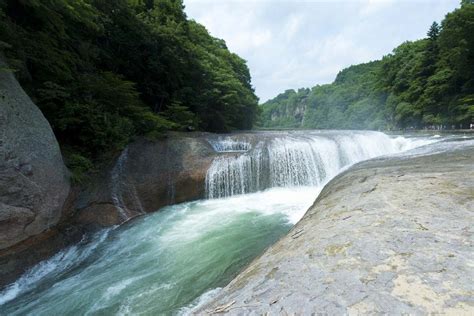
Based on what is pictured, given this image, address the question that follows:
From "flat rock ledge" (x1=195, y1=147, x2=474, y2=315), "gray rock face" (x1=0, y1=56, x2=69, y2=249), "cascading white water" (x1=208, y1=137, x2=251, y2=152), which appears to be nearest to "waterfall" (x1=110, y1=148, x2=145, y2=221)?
"gray rock face" (x1=0, y1=56, x2=69, y2=249)

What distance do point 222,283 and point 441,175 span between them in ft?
12.6

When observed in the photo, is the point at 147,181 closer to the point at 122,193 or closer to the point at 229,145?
the point at 122,193

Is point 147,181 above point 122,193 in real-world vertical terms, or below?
above

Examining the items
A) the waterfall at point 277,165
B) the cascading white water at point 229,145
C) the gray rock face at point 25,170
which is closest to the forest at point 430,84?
the waterfall at point 277,165

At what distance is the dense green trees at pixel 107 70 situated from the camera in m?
7.23

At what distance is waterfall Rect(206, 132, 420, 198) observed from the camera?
1028cm

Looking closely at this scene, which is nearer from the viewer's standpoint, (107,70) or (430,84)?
(107,70)

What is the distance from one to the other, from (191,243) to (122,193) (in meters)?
3.51

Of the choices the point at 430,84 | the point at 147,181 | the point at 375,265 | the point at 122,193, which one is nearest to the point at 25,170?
the point at 122,193

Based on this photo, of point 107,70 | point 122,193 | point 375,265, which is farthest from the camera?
point 107,70

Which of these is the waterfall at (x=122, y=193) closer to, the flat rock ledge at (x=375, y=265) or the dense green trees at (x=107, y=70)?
the dense green trees at (x=107, y=70)

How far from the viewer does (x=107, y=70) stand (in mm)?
13492

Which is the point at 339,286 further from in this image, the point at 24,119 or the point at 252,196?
the point at 252,196

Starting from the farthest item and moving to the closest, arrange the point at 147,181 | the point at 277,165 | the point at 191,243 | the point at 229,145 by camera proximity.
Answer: the point at 229,145 < the point at 277,165 < the point at 147,181 < the point at 191,243
